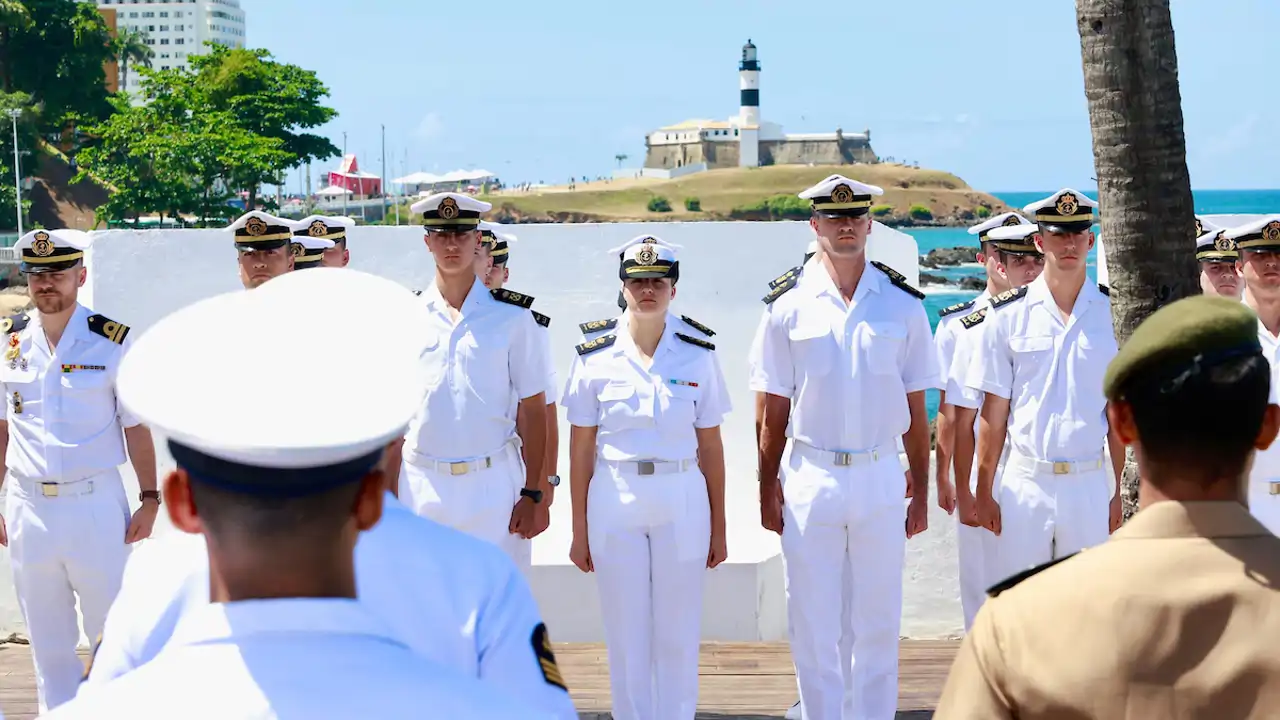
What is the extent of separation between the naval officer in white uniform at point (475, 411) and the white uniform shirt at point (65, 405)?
1150mm

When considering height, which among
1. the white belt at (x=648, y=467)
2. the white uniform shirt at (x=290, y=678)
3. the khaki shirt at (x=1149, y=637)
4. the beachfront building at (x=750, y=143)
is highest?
the beachfront building at (x=750, y=143)

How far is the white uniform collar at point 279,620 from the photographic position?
1320 millimetres

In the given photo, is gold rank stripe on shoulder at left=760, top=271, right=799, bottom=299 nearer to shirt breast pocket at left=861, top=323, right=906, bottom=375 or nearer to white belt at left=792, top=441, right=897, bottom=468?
shirt breast pocket at left=861, top=323, right=906, bottom=375

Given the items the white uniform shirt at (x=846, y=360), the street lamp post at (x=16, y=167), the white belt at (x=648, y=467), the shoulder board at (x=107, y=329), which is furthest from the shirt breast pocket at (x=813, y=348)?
the street lamp post at (x=16, y=167)

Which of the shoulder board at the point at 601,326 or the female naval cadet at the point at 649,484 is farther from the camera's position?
the shoulder board at the point at 601,326

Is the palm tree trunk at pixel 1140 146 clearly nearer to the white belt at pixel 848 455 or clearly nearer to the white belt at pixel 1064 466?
the white belt at pixel 1064 466

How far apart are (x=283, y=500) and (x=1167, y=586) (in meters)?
1.11

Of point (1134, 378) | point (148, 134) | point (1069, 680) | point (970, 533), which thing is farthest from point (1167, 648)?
point (148, 134)

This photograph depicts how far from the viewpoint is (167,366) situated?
139 cm

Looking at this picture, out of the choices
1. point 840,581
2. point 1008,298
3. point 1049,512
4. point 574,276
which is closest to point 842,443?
point 840,581

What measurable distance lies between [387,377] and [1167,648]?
1.05m

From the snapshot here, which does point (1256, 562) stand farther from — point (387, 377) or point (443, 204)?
point (443, 204)

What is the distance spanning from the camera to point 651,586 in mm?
4773

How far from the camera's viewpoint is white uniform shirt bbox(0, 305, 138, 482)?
16.5ft
